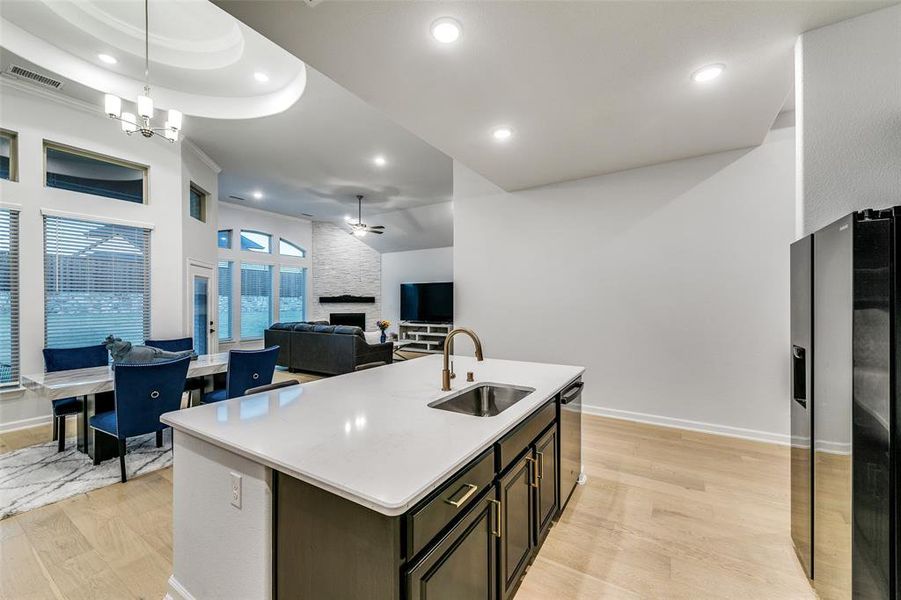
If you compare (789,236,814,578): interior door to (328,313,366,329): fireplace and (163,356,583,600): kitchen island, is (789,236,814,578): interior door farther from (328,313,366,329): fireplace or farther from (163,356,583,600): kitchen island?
(328,313,366,329): fireplace

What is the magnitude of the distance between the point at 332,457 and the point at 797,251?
2.28 meters

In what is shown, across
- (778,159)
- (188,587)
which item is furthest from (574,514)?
(778,159)

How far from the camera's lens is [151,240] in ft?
15.2

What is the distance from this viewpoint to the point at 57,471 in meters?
2.79

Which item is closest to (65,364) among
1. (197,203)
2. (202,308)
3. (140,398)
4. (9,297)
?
(9,297)

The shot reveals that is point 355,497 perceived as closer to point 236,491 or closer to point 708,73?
point 236,491

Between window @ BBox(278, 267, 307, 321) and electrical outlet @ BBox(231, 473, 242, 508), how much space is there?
818 centimetres

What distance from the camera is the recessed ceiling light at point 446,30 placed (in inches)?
72.1

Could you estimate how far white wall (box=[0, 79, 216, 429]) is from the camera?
3.70 metres

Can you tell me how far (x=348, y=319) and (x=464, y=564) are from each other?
Answer: 907 centimetres

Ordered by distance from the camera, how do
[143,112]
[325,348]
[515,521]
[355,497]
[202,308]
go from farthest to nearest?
[325,348] < [202,308] < [143,112] < [515,521] < [355,497]

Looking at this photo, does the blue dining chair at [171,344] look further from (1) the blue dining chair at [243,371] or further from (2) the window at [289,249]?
(2) the window at [289,249]

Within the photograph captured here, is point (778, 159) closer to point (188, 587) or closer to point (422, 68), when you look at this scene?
point (422, 68)

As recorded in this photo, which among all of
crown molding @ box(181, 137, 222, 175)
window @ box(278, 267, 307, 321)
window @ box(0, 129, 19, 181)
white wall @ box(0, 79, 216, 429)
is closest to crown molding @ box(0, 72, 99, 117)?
white wall @ box(0, 79, 216, 429)
